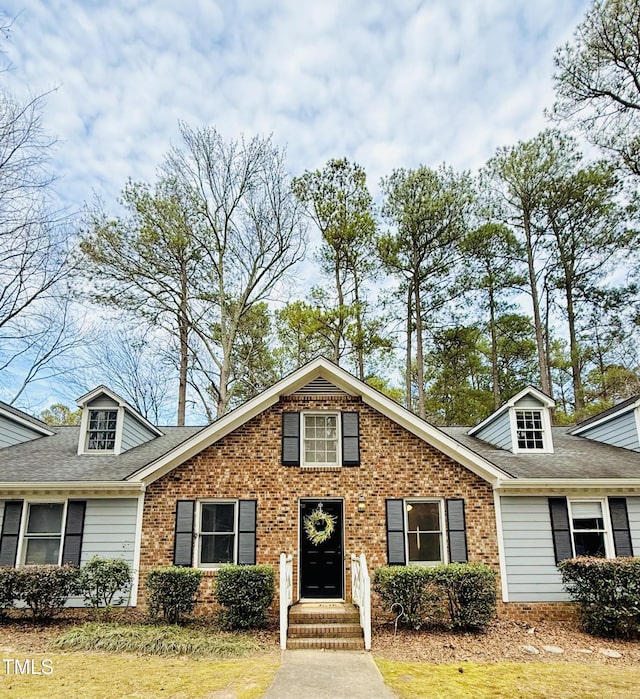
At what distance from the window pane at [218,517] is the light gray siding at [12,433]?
561 centimetres

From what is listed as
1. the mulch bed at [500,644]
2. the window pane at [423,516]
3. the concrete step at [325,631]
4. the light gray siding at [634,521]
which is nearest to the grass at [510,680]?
the mulch bed at [500,644]

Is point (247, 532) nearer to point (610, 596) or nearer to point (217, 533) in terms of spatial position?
point (217, 533)

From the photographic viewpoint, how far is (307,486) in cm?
1041

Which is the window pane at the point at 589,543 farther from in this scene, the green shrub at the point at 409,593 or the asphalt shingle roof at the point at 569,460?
the green shrub at the point at 409,593

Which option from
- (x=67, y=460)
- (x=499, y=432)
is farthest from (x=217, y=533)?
(x=499, y=432)

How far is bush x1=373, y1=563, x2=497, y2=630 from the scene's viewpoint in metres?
8.88

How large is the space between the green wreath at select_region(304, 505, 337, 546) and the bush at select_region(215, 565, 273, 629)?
150 cm

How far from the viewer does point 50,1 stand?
750 centimetres

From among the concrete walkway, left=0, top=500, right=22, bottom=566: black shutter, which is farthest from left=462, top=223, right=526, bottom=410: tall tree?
left=0, top=500, right=22, bottom=566: black shutter

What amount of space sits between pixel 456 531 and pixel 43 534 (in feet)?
26.4

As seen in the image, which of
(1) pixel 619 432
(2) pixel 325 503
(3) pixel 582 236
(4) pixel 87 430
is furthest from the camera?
(3) pixel 582 236

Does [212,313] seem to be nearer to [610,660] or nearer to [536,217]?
[536,217]

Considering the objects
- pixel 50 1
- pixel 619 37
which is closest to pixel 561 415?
pixel 619 37

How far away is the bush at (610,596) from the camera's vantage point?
865cm
